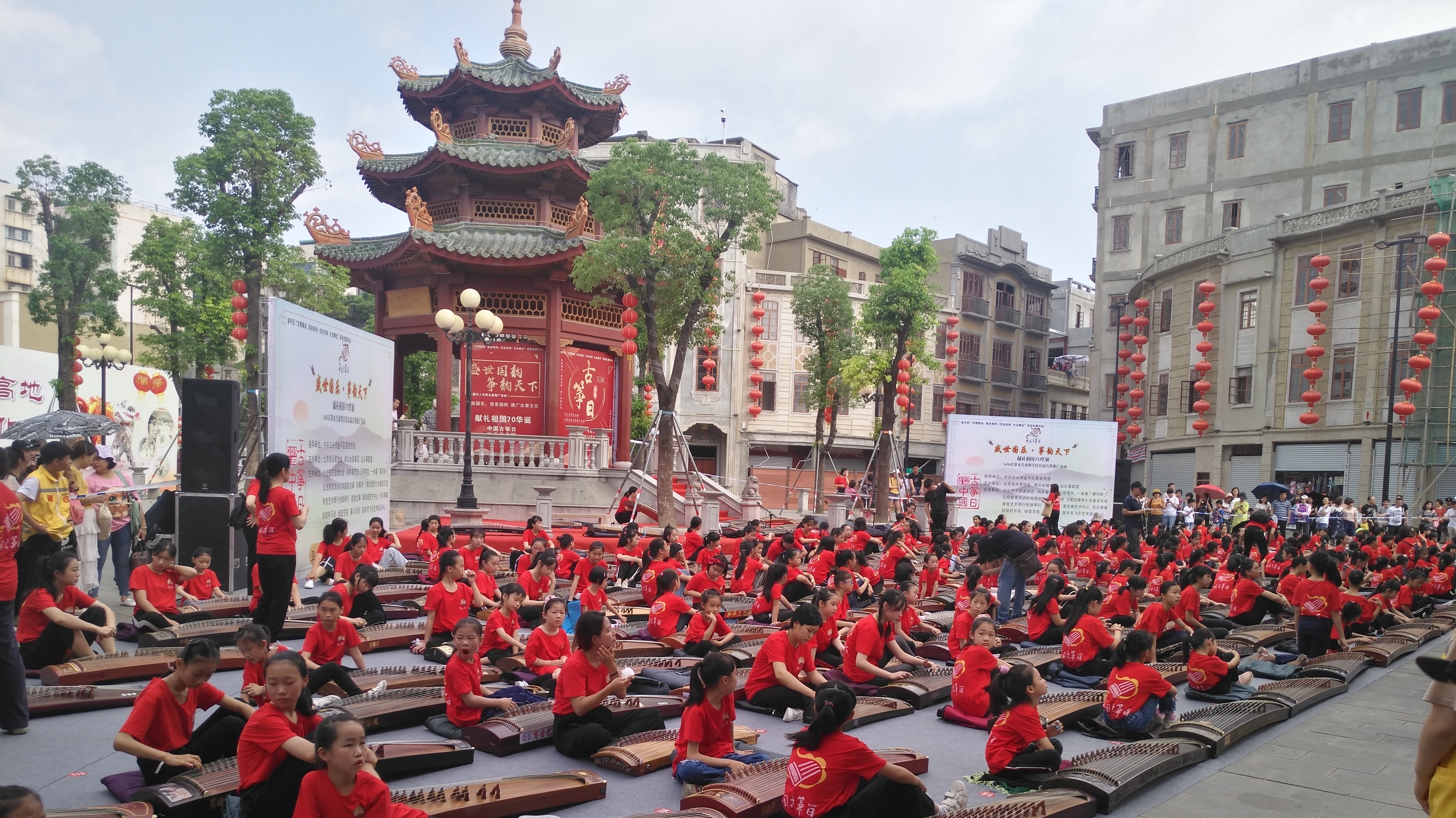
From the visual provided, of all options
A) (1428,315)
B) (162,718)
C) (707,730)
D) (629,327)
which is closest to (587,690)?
(707,730)

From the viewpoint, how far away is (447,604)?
951cm

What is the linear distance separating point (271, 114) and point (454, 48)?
6.55 m

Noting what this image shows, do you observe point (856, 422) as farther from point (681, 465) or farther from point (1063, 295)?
point (1063, 295)

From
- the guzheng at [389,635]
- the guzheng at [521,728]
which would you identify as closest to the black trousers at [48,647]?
the guzheng at [389,635]

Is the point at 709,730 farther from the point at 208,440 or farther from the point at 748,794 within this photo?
the point at 208,440

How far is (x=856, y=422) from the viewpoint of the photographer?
42.5 meters

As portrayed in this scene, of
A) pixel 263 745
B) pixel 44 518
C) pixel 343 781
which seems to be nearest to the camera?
pixel 343 781

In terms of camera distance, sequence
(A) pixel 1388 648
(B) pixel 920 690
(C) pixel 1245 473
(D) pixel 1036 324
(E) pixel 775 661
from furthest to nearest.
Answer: (D) pixel 1036 324
(C) pixel 1245 473
(A) pixel 1388 648
(B) pixel 920 690
(E) pixel 775 661

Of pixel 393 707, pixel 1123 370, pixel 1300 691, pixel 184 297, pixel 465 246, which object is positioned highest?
pixel 465 246

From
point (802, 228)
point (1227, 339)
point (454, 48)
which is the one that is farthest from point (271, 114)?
point (1227, 339)

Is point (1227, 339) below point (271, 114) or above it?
below

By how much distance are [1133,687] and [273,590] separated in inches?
318

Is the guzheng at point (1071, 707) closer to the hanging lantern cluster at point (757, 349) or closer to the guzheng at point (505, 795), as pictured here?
the guzheng at point (505, 795)

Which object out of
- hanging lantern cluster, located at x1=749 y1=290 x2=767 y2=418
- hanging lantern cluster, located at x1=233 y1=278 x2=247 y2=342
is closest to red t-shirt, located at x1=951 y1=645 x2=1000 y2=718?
hanging lantern cluster, located at x1=233 y1=278 x2=247 y2=342
